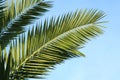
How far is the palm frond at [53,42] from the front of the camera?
533 cm

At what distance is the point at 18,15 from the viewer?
20.4ft

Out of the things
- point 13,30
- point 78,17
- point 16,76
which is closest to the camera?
point 16,76

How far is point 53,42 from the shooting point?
17.9ft

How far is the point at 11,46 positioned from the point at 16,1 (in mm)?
1093

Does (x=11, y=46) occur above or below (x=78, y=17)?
below

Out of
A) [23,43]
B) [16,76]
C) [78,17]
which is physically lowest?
[16,76]

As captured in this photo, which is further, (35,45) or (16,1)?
(16,1)

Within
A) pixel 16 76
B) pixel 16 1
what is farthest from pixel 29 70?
pixel 16 1

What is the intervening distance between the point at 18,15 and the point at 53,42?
1043mm

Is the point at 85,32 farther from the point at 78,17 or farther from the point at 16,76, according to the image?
the point at 16,76

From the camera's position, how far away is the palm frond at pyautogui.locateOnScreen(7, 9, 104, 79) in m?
5.33

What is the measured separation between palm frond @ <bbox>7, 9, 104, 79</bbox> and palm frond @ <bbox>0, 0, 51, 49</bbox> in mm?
461

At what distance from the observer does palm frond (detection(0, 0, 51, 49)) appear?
5.94 meters

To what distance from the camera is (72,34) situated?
18.0 feet
